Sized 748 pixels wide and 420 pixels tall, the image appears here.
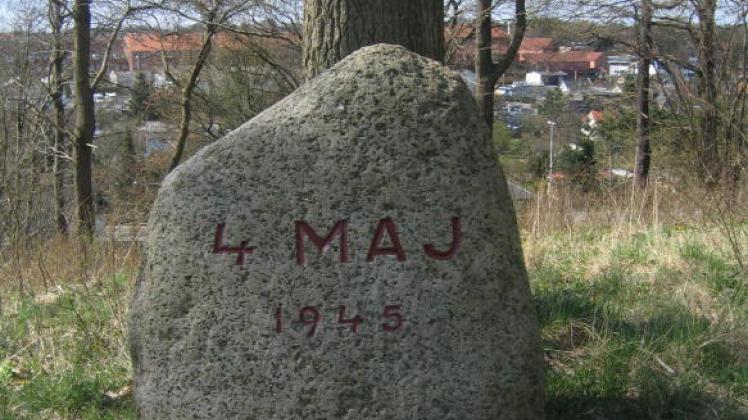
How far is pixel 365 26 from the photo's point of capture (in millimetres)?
3906

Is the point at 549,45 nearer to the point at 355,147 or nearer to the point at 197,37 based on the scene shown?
the point at 197,37

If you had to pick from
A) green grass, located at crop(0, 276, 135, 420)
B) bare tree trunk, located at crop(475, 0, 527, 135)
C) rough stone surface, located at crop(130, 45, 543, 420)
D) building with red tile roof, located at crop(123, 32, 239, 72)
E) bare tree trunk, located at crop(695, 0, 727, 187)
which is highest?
building with red tile roof, located at crop(123, 32, 239, 72)

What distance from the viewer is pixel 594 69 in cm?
2405

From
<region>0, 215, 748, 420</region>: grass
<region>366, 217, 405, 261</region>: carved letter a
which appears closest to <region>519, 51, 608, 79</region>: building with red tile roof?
<region>0, 215, 748, 420</region>: grass

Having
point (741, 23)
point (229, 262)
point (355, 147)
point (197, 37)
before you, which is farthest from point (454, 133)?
point (197, 37)

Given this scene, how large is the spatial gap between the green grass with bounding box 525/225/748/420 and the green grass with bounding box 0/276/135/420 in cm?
200

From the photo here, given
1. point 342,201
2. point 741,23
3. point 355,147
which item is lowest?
point 342,201

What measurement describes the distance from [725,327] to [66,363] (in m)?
3.27

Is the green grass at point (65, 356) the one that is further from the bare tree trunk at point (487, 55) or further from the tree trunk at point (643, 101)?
the tree trunk at point (643, 101)

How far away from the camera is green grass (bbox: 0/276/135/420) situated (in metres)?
3.59

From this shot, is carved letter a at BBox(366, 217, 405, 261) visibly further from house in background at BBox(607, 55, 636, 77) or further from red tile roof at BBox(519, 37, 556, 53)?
house in background at BBox(607, 55, 636, 77)

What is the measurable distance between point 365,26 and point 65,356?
2.31m

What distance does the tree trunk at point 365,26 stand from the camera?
3895 millimetres

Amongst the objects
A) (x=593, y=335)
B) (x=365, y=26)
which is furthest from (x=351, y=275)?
(x=365, y=26)
